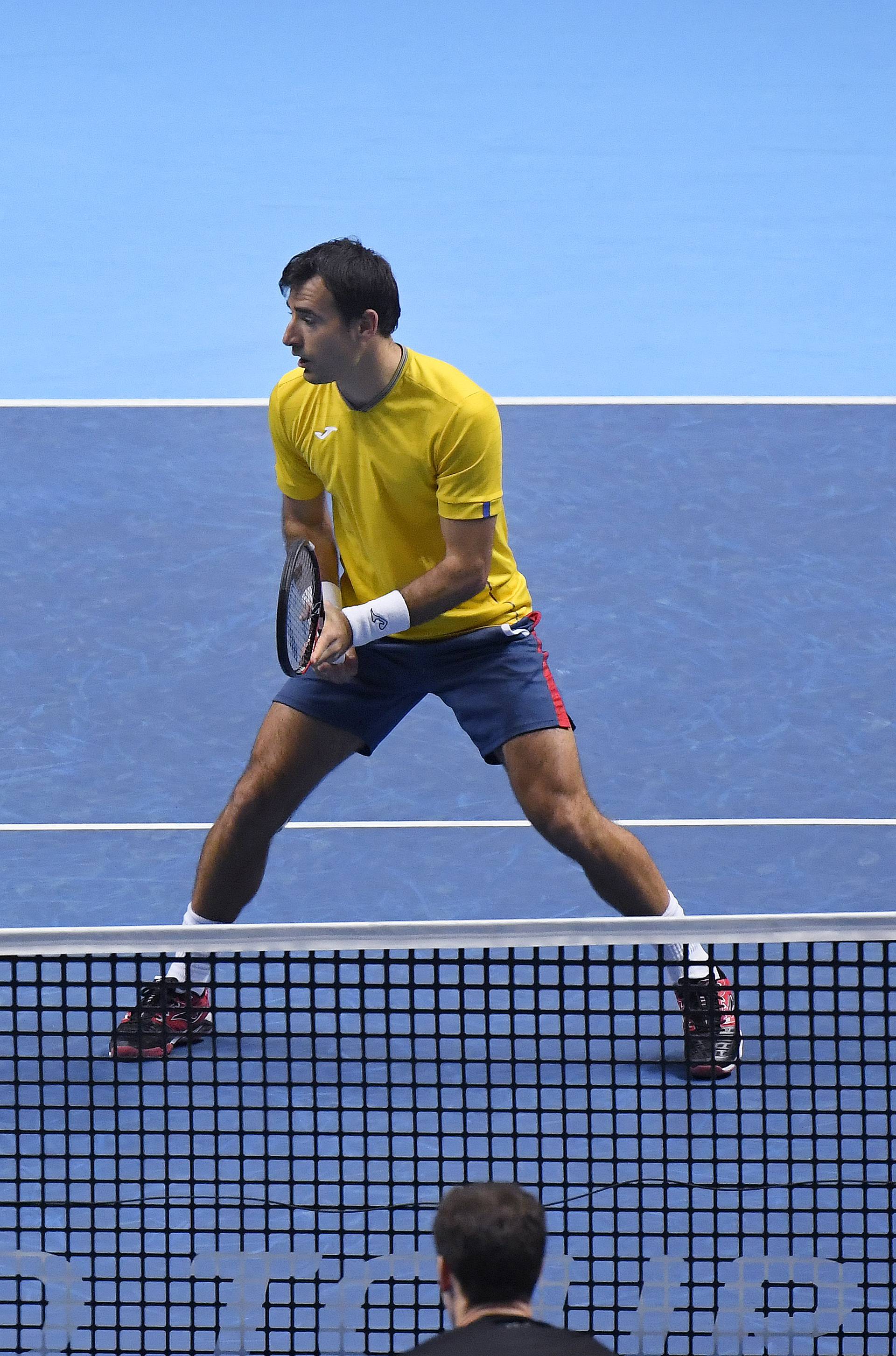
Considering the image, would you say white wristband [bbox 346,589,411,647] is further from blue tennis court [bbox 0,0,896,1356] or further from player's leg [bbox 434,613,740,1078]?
blue tennis court [bbox 0,0,896,1356]

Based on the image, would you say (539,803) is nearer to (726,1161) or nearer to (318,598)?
(318,598)

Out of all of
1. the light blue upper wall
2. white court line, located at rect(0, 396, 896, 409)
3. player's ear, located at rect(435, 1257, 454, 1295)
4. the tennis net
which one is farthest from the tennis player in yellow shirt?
the light blue upper wall

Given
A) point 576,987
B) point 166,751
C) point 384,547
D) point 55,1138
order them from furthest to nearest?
1. point 166,751
2. point 384,547
3. point 55,1138
4. point 576,987

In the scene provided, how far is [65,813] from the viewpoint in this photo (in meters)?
5.29

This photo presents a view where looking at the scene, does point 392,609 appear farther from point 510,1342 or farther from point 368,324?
point 510,1342

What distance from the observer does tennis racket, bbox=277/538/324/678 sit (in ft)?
12.1

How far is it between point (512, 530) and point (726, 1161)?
190 inches

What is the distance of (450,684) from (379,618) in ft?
0.88

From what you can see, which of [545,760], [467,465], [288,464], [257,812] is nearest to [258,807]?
[257,812]

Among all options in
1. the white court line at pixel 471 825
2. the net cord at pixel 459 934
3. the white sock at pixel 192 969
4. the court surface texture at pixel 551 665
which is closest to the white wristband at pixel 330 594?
the white sock at pixel 192 969

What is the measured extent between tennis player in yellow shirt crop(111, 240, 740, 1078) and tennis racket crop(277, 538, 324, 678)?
44 mm

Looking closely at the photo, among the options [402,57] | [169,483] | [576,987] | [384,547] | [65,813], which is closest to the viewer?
[576,987]

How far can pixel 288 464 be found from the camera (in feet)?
12.6

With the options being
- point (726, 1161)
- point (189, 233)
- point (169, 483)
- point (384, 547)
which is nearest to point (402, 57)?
point (189, 233)
